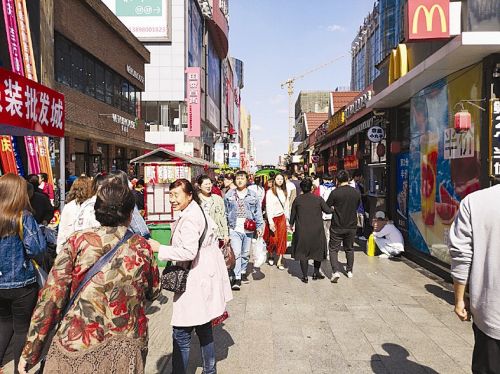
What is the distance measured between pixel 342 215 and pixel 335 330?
2.74 meters

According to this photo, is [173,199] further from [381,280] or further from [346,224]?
[381,280]

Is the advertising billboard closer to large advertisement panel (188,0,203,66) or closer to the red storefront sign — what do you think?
large advertisement panel (188,0,203,66)

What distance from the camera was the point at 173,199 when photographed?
331cm

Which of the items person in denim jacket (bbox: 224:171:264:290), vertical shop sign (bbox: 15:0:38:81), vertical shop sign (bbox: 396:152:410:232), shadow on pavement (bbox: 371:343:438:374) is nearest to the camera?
shadow on pavement (bbox: 371:343:438:374)

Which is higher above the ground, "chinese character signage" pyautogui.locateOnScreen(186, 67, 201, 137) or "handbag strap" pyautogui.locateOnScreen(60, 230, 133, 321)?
"chinese character signage" pyautogui.locateOnScreen(186, 67, 201, 137)

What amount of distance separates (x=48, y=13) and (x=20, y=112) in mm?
10642

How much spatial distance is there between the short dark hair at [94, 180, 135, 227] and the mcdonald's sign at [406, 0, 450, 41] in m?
5.83

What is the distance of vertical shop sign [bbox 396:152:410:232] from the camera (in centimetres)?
1018

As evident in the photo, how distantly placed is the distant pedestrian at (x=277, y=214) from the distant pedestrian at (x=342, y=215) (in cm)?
106

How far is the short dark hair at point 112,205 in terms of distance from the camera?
228 cm

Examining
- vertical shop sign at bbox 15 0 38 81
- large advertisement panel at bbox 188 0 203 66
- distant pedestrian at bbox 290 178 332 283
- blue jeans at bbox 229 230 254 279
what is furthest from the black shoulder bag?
large advertisement panel at bbox 188 0 203 66

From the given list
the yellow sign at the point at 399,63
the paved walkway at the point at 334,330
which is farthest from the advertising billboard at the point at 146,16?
the paved walkway at the point at 334,330

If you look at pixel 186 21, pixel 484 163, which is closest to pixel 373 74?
pixel 186 21

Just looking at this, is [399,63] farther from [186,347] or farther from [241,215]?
[186,347]
